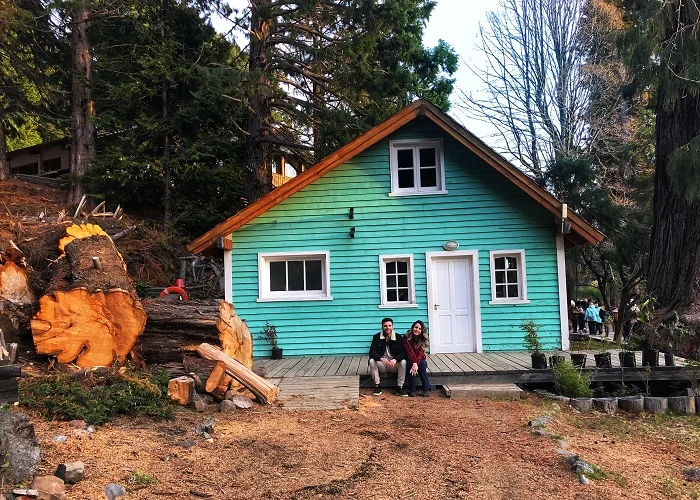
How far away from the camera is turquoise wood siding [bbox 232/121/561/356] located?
9.76 metres

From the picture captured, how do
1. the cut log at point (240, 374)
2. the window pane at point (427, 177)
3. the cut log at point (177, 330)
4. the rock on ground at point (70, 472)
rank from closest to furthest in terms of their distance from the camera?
the rock on ground at point (70, 472)
the cut log at point (240, 374)
the cut log at point (177, 330)
the window pane at point (427, 177)

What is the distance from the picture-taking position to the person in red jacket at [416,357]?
23.6ft

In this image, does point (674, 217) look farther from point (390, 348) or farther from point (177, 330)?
point (177, 330)

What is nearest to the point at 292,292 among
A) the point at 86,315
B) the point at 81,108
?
the point at 86,315

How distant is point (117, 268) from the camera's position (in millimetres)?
6668

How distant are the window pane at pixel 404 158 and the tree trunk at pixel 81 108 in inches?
450

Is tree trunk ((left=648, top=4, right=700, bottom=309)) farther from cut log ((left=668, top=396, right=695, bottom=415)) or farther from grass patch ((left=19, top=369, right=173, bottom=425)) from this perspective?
grass patch ((left=19, top=369, right=173, bottom=425))

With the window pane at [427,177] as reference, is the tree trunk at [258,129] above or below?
above

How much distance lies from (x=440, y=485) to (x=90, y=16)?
17.8 metres

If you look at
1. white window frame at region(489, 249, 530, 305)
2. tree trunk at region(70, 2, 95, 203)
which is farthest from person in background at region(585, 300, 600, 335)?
tree trunk at region(70, 2, 95, 203)

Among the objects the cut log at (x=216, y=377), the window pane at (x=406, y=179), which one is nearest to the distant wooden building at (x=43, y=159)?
the window pane at (x=406, y=179)

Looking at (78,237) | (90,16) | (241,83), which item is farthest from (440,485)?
(90,16)

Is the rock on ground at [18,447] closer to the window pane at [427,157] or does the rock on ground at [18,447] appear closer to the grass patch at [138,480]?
the grass patch at [138,480]

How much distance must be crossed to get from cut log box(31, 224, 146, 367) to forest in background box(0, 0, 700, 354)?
7.45 metres
